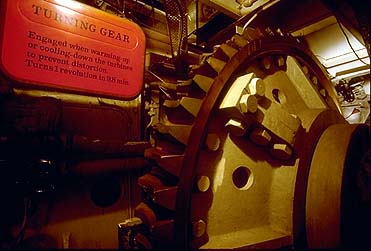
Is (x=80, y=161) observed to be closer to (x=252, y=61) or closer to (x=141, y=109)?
(x=141, y=109)

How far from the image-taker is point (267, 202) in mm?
1691

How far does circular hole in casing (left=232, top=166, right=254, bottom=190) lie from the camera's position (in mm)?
1641

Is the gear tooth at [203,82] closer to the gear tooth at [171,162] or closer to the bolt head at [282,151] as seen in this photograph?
the gear tooth at [171,162]

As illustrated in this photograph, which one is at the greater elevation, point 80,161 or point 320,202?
point 80,161

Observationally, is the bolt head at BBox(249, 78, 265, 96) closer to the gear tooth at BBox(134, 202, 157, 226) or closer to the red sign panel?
the gear tooth at BBox(134, 202, 157, 226)

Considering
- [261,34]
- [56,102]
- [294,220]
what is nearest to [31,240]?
[56,102]

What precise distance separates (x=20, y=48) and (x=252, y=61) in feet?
5.57

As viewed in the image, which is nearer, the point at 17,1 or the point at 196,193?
the point at 196,193

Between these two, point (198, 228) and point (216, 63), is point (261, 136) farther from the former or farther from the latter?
point (198, 228)

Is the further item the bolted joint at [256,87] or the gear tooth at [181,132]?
the bolted joint at [256,87]

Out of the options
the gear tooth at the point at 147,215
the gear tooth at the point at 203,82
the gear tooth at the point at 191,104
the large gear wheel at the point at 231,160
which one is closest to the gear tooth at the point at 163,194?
the large gear wheel at the point at 231,160

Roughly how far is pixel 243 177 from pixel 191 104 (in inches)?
28.2

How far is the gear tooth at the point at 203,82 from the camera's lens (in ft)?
4.74

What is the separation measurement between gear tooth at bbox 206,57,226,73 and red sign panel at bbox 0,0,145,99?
1.06m
